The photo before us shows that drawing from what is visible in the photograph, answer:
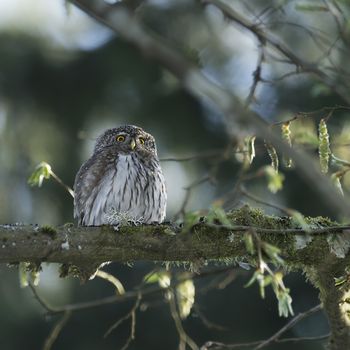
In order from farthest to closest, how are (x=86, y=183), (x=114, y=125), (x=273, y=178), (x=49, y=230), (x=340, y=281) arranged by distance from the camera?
(x=114, y=125)
(x=86, y=183)
(x=340, y=281)
(x=49, y=230)
(x=273, y=178)

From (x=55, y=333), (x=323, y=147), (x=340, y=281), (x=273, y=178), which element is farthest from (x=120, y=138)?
(x=273, y=178)

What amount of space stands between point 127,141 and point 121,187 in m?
0.75

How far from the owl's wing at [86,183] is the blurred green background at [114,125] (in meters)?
2.65

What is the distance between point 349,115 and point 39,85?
3.70m

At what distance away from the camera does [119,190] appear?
5855 mm

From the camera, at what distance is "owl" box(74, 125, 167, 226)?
586 centimetres

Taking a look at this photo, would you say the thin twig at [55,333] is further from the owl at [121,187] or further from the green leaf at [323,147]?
the green leaf at [323,147]

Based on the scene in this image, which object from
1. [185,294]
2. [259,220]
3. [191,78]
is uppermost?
[259,220]

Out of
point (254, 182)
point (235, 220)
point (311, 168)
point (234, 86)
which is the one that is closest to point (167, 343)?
point (254, 182)

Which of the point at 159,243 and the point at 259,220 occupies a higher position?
the point at 259,220

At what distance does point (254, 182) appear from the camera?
28.5ft

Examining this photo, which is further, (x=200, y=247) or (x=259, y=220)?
(x=259, y=220)

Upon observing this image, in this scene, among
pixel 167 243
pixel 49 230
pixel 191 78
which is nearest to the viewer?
pixel 191 78

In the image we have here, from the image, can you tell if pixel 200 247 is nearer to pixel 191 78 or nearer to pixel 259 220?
pixel 259 220
